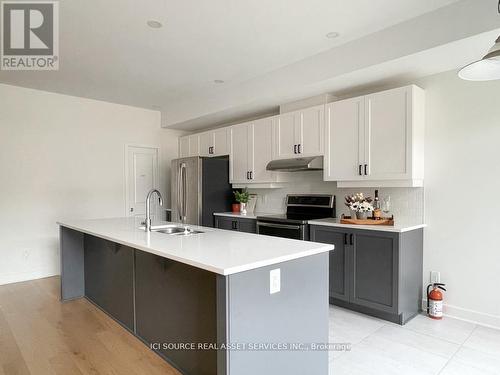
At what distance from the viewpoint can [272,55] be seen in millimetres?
3330

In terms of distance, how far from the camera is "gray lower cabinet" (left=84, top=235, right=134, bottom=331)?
2744mm

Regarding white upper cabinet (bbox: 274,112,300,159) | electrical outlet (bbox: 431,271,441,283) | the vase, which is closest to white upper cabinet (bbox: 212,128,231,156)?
white upper cabinet (bbox: 274,112,300,159)

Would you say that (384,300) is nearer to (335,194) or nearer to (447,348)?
(447,348)

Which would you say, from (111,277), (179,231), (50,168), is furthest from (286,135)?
(50,168)

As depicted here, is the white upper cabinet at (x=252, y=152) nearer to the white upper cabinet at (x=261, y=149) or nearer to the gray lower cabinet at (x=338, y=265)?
the white upper cabinet at (x=261, y=149)

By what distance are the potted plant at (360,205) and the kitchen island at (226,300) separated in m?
1.38

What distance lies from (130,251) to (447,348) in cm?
268

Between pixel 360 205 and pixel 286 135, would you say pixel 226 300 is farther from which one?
pixel 286 135

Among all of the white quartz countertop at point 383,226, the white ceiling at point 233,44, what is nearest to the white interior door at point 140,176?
the white ceiling at point 233,44

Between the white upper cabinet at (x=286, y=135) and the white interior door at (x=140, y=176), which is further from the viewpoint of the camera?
the white interior door at (x=140, y=176)

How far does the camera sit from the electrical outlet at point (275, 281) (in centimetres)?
173

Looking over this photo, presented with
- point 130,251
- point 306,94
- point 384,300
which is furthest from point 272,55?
point 384,300

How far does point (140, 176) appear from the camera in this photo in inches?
217
